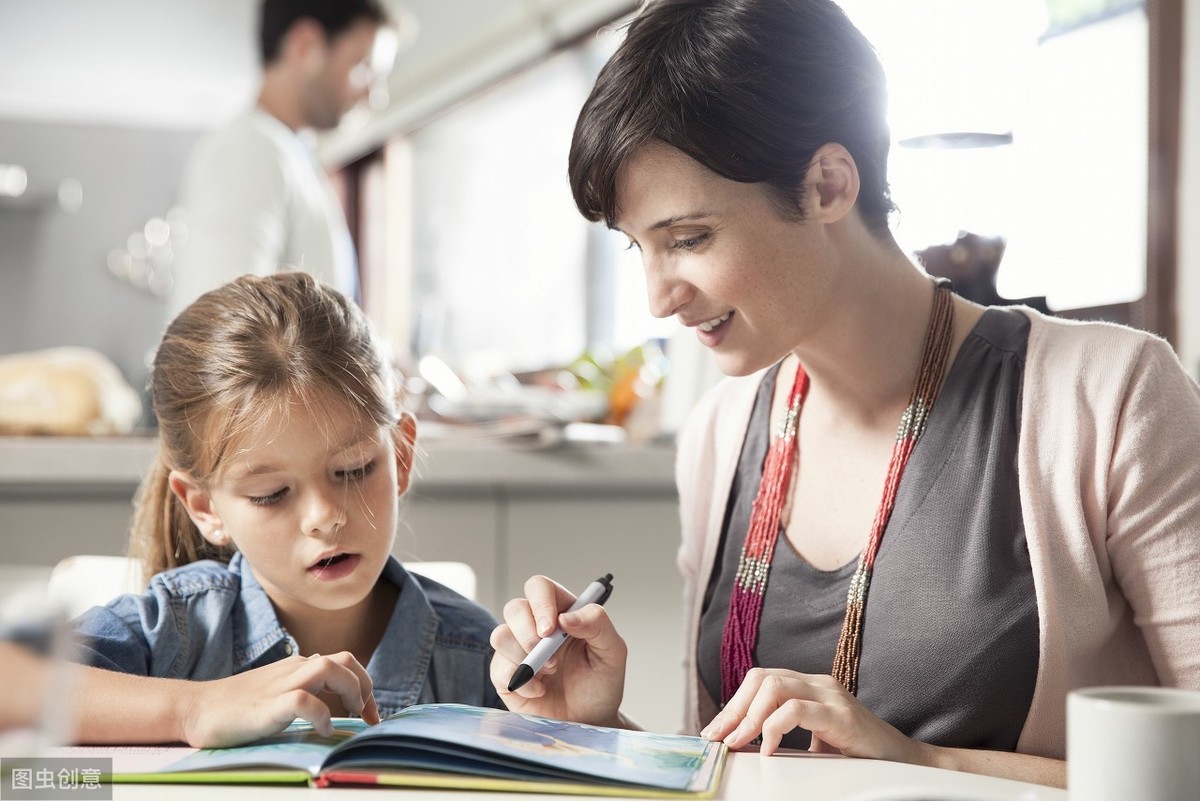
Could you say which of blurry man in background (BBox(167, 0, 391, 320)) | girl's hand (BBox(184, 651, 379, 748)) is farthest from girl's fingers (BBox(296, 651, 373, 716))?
blurry man in background (BBox(167, 0, 391, 320))

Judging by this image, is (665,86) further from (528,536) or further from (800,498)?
(528,536)

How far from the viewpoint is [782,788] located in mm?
711

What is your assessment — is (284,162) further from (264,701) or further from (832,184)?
(264,701)

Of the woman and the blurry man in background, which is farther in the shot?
the blurry man in background

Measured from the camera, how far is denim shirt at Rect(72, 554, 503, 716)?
1.02 metres

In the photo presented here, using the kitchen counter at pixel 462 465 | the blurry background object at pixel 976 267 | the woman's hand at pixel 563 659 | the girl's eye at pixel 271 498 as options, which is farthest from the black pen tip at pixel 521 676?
the blurry background object at pixel 976 267

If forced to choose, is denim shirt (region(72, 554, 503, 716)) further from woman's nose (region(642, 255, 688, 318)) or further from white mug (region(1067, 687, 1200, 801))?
white mug (region(1067, 687, 1200, 801))

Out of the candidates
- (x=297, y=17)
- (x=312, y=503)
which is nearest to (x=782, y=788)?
(x=312, y=503)

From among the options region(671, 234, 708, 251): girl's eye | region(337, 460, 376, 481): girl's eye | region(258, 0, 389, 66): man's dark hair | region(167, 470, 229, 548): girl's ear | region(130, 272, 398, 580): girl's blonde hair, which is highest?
region(258, 0, 389, 66): man's dark hair

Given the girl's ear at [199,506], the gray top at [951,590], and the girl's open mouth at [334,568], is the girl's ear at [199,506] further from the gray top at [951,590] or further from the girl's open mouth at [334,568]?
the gray top at [951,590]

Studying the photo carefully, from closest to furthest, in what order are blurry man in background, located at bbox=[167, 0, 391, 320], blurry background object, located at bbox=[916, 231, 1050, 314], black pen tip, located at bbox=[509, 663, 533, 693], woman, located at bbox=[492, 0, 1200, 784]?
black pen tip, located at bbox=[509, 663, 533, 693] → woman, located at bbox=[492, 0, 1200, 784] → blurry background object, located at bbox=[916, 231, 1050, 314] → blurry man in background, located at bbox=[167, 0, 391, 320]

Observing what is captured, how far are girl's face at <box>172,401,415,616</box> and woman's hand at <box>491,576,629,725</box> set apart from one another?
6.4 inches

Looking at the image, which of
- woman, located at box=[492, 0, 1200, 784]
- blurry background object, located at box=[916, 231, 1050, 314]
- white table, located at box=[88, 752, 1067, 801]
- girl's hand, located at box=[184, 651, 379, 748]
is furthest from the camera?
blurry background object, located at box=[916, 231, 1050, 314]

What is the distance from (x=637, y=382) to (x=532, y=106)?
2771 mm
